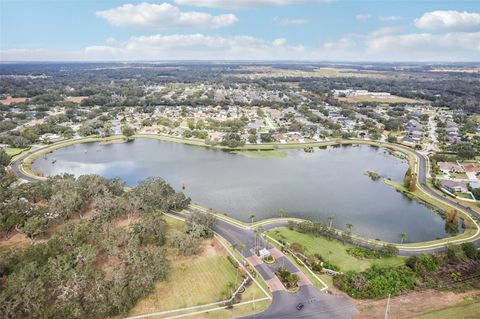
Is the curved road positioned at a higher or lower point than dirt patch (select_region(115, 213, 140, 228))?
lower

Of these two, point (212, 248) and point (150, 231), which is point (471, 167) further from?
point (150, 231)

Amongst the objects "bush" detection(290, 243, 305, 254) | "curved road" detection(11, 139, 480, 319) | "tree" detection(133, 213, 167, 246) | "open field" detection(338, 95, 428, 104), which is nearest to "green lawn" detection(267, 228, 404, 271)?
"bush" detection(290, 243, 305, 254)

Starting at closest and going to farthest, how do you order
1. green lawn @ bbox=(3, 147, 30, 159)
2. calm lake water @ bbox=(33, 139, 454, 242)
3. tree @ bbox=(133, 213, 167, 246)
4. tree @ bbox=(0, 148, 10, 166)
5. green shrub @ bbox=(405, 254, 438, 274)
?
green shrub @ bbox=(405, 254, 438, 274) → tree @ bbox=(133, 213, 167, 246) → calm lake water @ bbox=(33, 139, 454, 242) → tree @ bbox=(0, 148, 10, 166) → green lawn @ bbox=(3, 147, 30, 159)

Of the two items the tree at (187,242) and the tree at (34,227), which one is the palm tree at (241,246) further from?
the tree at (34,227)

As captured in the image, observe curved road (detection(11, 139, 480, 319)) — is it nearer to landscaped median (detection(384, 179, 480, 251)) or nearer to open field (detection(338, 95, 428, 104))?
landscaped median (detection(384, 179, 480, 251))

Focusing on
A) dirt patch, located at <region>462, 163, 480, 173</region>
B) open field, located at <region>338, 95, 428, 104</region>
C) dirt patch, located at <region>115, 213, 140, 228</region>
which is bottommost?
dirt patch, located at <region>115, 213, 140, 228</region>

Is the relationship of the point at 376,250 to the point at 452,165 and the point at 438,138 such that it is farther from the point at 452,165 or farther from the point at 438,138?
the point at 438,138

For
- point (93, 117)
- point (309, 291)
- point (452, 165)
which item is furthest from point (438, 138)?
point (93, 117)
